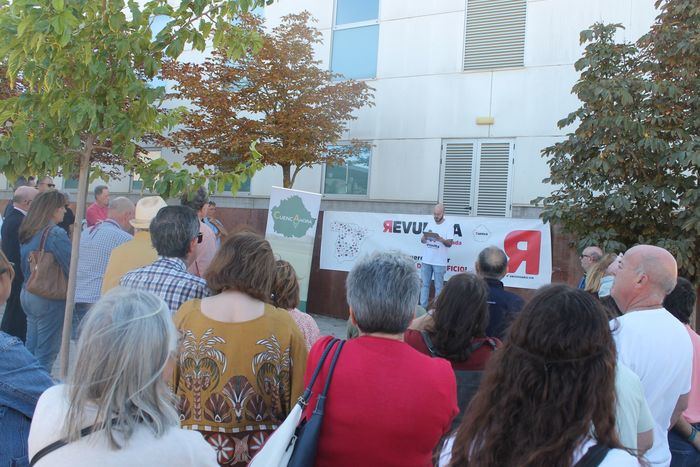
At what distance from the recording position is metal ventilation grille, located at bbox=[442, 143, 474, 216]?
526 inches

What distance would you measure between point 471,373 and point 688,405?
4.39 feet

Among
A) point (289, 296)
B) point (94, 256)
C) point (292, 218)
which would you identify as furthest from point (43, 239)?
point (292, 218)

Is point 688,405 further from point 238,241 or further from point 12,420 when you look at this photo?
point 12,420

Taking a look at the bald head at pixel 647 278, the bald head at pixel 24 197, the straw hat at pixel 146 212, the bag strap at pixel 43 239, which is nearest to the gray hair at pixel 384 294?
the bald head at pixel 647 278

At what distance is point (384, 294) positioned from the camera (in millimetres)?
2584

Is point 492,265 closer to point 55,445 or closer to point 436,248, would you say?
point 55,445

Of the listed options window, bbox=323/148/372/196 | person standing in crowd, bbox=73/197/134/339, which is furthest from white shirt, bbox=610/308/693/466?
window, bbox=323/148/372/196

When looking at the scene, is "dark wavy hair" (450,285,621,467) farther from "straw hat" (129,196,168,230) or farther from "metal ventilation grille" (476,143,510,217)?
"metal ventilation grille" (476,143,510,217)

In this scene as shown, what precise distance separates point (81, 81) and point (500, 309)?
3.24m

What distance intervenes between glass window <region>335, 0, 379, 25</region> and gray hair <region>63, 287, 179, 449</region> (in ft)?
45.3

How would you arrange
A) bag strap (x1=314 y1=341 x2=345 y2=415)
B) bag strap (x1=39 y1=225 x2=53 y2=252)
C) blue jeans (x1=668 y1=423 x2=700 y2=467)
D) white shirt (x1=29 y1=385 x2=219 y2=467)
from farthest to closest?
bag strap (x1=39 y1=225 x2=53 y2=252) < blue jeans (x1=668 y1=423 x2=700 y2=467) < bag strap (x1=314 y1=341 x2=345 y2=415) < white shirt (x1=29 y1=385 x2=219 y2=467)

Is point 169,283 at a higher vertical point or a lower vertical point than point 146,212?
lower

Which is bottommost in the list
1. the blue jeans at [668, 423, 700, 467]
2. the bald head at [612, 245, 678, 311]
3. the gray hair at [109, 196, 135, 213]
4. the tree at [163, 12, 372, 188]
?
the blue jeans at [668, 423, 700, 467]

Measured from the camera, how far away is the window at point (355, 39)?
14688mm
